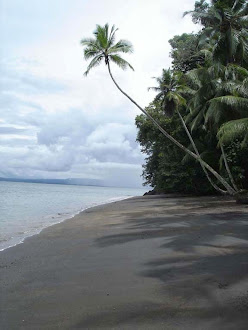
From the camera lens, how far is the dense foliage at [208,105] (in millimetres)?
18094

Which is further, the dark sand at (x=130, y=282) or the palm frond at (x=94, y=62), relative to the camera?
the palm frond at (x=94, y=62)

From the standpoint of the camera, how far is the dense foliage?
59.4 feet

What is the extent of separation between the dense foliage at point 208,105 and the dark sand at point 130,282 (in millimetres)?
8221

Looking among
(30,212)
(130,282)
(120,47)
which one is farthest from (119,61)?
(130,282)

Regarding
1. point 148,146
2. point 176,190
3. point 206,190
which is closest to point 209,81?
point 206,190

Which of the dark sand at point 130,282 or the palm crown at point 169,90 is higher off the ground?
the palm crown at point 169,90

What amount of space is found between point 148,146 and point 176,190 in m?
6.87

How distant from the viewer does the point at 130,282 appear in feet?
17.0

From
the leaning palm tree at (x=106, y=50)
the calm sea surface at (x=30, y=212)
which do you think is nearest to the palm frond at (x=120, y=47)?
the leaning palm tree at (x=106, y=50)

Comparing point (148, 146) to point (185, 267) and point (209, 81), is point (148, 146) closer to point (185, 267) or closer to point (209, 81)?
point (209, 81)

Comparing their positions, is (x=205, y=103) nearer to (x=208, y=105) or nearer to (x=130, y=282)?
(x=208, y=105)

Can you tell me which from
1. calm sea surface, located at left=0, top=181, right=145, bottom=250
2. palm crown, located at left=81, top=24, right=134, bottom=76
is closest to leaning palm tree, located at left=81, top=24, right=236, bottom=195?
palm crown, located at left=81, top=24, right=134, bottom=76

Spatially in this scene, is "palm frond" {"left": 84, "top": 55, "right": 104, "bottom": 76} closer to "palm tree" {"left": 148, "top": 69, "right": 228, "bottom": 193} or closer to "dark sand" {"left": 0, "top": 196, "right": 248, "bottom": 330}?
"palm tree" {"left": 148, "top": 69, "right": 228, "bottom": 193}

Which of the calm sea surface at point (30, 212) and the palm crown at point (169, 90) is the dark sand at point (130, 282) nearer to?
the calm sea surface at point (30, 212)
